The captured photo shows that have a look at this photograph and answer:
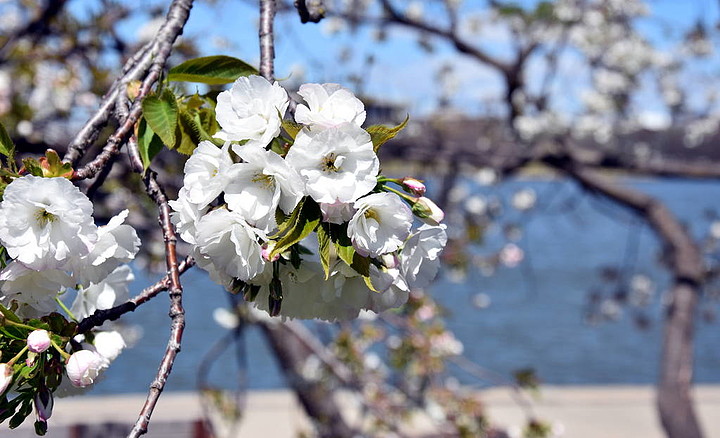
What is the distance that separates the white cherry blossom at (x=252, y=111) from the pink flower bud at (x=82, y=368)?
0.81ft

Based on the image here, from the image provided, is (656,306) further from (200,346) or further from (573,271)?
(200,346)

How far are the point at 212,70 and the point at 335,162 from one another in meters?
0.28

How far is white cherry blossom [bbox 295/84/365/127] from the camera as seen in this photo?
665 mm

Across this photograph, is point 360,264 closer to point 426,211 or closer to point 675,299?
point 426,211

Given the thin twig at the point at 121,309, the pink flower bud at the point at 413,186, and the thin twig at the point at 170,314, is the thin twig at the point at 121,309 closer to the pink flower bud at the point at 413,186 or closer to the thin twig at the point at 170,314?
the thin twig at the point at 170,314

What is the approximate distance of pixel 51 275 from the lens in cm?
71

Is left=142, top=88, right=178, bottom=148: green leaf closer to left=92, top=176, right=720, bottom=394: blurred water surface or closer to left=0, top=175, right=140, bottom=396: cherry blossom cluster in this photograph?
left=0, top=175, right=140, bottom=396: cherry blossom cluster

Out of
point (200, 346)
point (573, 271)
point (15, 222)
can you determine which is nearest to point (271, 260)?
point (15, 222)

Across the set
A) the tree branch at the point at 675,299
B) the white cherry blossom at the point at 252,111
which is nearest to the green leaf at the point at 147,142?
the white cherry blossom at the point at 252,111

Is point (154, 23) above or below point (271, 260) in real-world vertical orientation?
below

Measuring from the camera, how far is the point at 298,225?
0.65 metres

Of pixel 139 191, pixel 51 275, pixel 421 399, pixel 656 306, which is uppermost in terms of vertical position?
pixel 51 275

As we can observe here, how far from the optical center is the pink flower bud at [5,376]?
65cm

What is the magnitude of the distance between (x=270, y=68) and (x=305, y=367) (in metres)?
3.19
